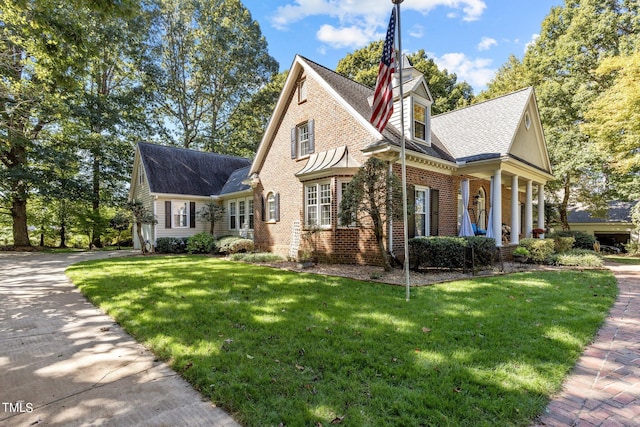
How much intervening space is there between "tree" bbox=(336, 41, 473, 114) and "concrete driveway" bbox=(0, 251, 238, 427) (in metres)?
27.1

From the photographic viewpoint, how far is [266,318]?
4637mm

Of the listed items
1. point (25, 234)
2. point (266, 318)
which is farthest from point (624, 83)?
point (25, 234)

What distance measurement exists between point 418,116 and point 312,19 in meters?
8.07

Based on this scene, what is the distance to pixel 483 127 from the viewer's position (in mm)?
13328

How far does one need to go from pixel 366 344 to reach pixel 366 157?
751 centimetres

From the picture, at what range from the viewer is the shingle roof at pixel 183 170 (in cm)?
1823

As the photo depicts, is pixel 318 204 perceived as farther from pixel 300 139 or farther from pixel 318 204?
pixel 300 139

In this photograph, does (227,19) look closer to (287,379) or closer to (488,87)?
(488,87)

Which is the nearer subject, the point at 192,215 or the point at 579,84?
the point at 579,84

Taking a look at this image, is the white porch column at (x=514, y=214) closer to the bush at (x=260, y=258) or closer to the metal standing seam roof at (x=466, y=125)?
the metal standing seam roof at (x=466, y=125)

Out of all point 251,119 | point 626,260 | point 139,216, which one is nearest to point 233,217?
point 139,216

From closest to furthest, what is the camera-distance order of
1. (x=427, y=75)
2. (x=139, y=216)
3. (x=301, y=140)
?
(x=301, y=140), (x=139, y=216), (x=427, y=75)

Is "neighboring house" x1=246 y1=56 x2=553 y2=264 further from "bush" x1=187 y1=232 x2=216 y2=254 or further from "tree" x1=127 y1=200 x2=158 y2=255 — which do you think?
"tree" x1=127 y1=200 x2=158 y2=255

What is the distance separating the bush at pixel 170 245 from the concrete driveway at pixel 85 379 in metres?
12.0
